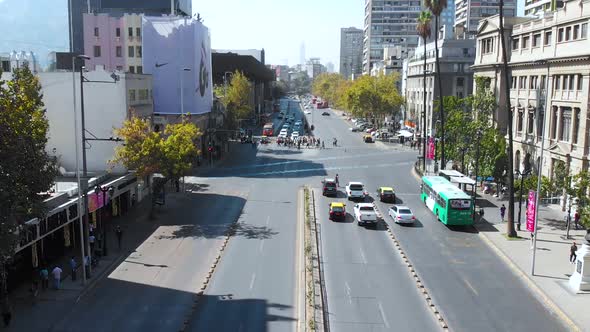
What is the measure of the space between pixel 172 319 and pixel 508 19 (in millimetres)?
54759

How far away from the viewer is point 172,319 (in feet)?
83.1

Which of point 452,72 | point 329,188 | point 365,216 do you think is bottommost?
point 365,216

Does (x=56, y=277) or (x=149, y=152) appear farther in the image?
(x=149, y=152)

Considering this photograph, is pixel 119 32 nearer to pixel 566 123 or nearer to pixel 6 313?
pixel 566 123

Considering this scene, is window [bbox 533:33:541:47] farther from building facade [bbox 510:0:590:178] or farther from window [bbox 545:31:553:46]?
window [bbox 545:31:553:46]

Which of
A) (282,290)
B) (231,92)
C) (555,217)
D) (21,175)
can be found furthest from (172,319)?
(231,92)

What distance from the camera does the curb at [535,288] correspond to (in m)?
26.2

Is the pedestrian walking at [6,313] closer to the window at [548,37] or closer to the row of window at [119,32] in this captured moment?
the window at [548,37]

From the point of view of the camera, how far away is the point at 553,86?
5388 cm

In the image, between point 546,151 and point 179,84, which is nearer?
point 546,151

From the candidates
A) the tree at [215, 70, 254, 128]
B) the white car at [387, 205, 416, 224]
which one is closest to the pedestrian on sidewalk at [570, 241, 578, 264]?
the white car at [387, 205, 416, 224]

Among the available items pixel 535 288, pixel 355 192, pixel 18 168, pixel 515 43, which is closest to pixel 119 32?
pixel 355 192

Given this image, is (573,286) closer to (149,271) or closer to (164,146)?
(149,271)

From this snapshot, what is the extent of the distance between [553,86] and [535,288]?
29269 mm
